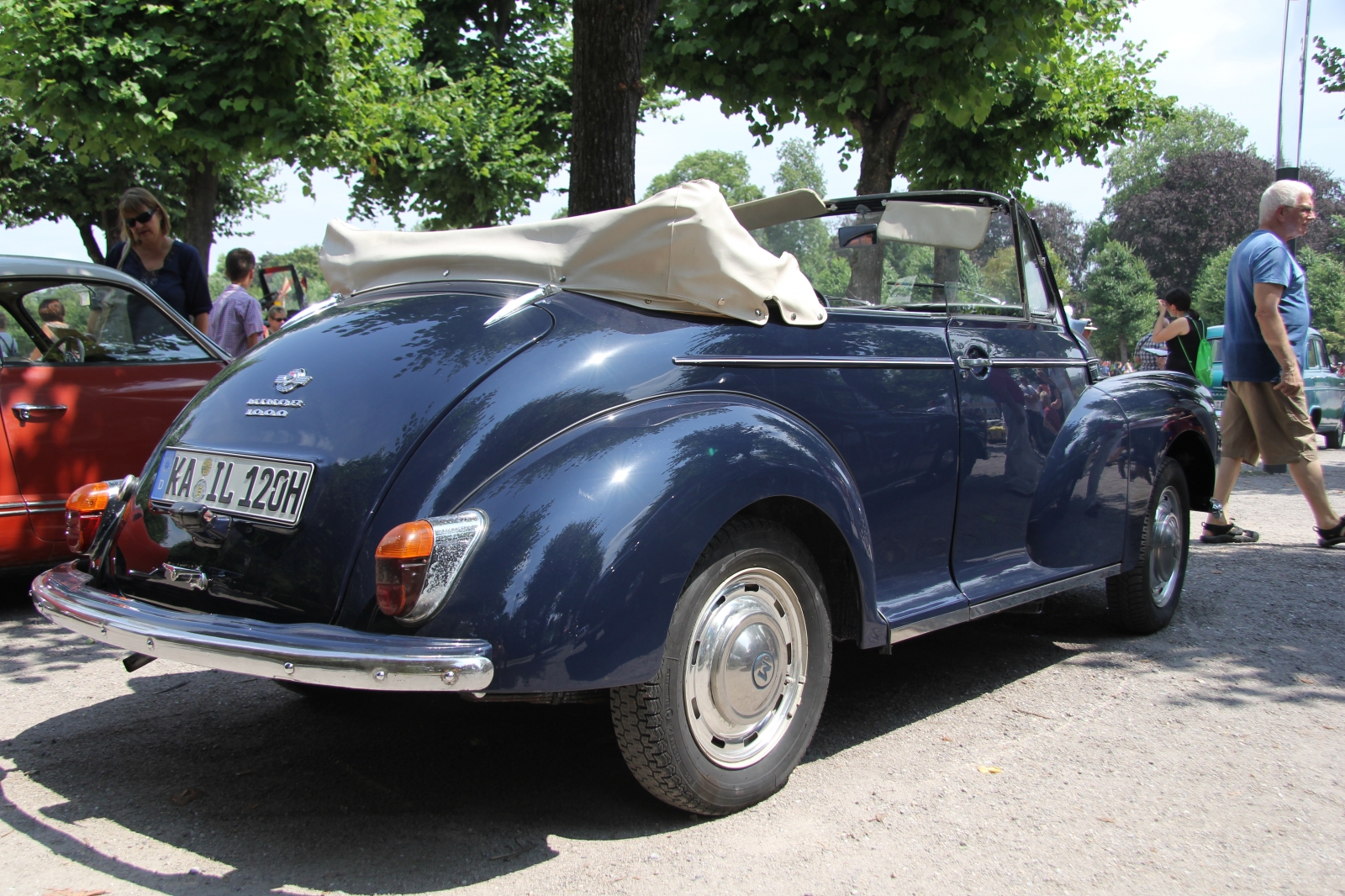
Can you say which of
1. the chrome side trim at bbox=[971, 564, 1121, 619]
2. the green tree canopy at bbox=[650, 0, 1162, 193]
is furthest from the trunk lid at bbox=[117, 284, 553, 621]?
the green tree canopy at bbox=[650, 0, 1162, 193]

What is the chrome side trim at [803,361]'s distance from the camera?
114 inches

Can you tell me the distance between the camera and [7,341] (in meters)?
5.07

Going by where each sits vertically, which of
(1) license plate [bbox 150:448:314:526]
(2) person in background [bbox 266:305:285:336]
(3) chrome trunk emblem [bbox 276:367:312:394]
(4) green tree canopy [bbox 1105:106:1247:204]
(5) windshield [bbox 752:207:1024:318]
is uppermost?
(4) green tree canopy [bbox 1105:106:1247:204]

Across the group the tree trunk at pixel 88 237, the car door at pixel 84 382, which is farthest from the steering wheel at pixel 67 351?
the tree trunk at pixel 88 237

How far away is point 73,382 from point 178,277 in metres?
1.81

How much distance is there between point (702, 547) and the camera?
2592 mm

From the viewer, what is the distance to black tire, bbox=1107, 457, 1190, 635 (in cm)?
454

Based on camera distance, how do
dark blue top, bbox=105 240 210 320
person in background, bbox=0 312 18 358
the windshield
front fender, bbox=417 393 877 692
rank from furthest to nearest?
dark blue top, bbox=105 240 210 320
person in background, bbox=0 312 18 358
the windshield
front fender, bbox=417 393 877 692

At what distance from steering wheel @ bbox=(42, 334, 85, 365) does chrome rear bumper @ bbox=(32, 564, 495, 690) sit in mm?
3176

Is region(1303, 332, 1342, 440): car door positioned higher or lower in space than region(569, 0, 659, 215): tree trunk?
lower

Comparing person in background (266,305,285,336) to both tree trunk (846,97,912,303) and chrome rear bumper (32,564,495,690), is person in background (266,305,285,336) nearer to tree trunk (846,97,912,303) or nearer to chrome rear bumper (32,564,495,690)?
tree trunk (846,97,912,303)

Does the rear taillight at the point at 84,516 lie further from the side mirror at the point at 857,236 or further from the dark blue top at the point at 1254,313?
the dark blue top at the point at 1254,313

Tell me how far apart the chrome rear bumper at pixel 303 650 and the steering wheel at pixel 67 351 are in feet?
10.4

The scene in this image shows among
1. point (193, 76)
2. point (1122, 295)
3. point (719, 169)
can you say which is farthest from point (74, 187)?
point (719, 169)
